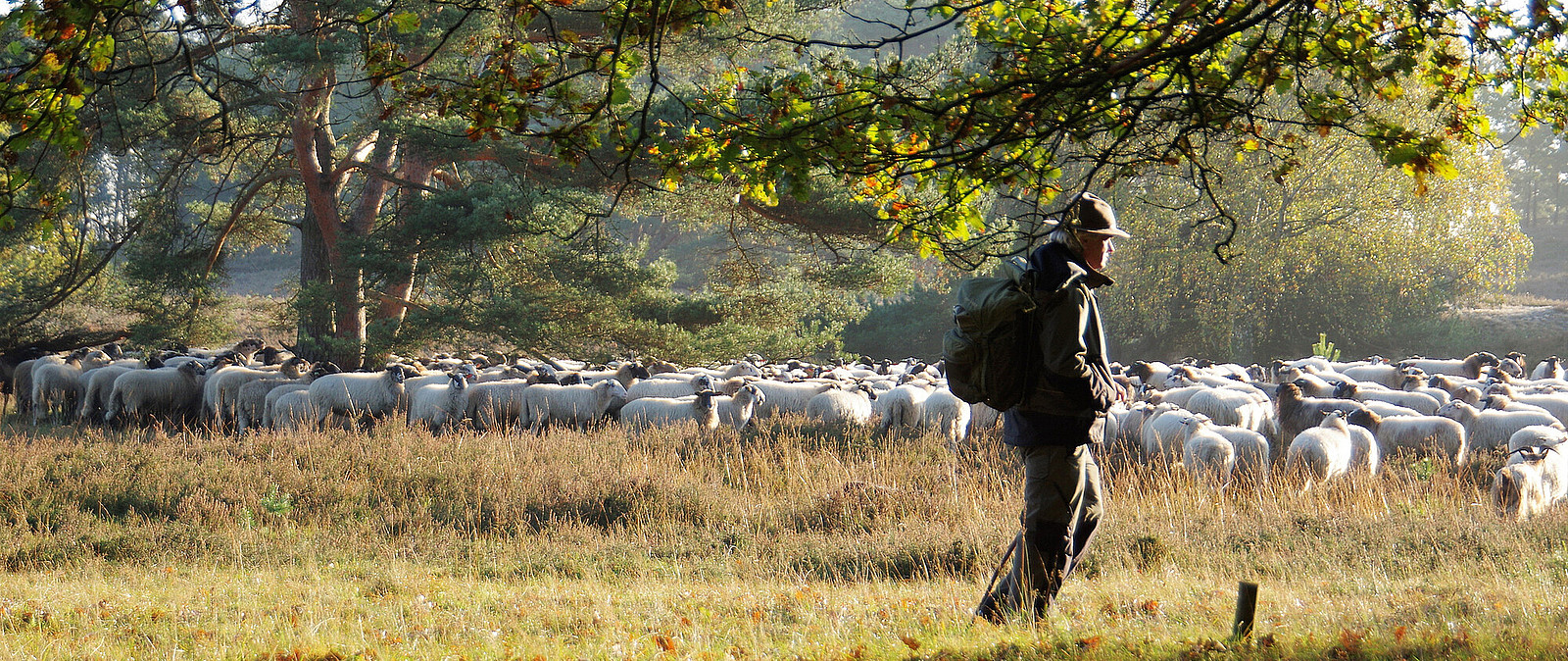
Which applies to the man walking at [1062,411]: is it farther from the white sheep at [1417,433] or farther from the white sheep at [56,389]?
the white sheep at [56,389]

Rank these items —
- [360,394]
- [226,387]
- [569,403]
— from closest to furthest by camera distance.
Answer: [569,403]
[360,394]
[226,387]

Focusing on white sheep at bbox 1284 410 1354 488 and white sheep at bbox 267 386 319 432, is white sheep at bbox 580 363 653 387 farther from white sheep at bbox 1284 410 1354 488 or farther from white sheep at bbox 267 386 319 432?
white sheep at bbox 1284 410 1354 488

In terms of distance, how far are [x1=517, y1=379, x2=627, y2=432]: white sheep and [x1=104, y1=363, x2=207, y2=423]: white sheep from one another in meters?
5.57

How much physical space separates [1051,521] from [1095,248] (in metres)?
1.25

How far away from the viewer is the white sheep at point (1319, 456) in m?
9.67

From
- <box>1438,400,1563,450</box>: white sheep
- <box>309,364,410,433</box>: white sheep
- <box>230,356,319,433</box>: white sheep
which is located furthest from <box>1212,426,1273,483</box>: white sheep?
<box>230,356,319,433</box>: white sheep

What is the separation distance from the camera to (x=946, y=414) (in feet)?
44.2

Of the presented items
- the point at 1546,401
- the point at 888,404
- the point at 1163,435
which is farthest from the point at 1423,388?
the point at 888,404

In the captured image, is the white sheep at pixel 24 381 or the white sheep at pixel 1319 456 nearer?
the white sheep at pixel 1319 456

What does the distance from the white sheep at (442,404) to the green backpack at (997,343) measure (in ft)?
36.5

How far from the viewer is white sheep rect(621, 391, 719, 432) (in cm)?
1326

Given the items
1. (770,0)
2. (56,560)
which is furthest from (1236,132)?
(56,560)

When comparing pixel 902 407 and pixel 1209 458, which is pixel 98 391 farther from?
pixel 1209 458

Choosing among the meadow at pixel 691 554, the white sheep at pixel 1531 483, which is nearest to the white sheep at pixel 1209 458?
the meadow at pixel 691 554
